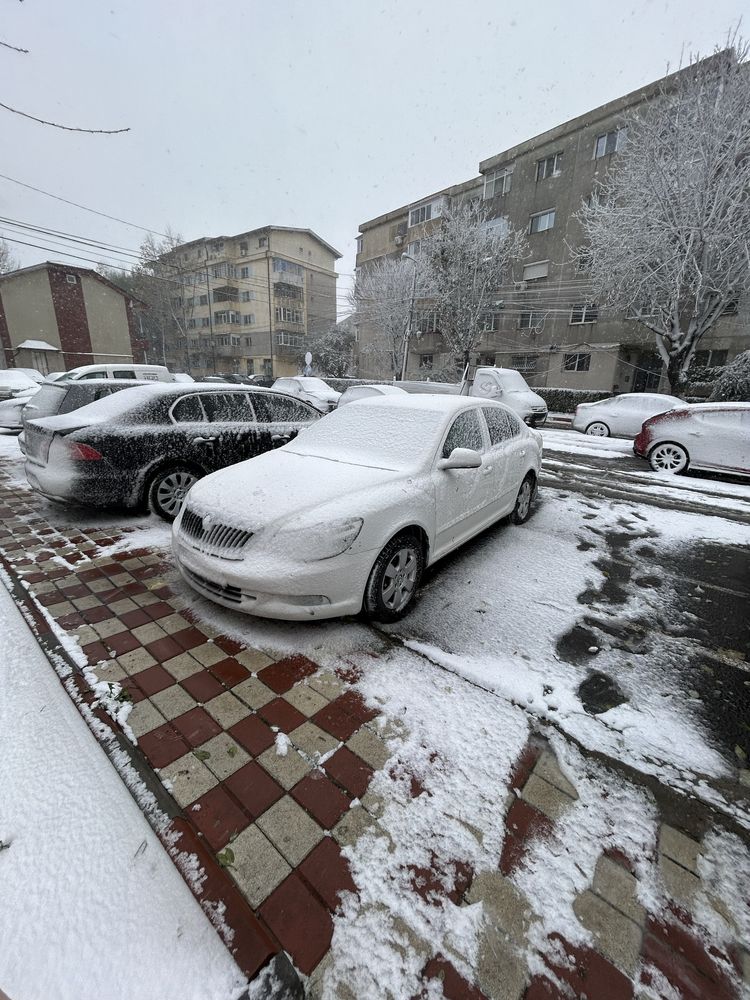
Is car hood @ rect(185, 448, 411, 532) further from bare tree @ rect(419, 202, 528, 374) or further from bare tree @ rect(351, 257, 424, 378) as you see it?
bare tree @ rect(351, 257, 424, 378)

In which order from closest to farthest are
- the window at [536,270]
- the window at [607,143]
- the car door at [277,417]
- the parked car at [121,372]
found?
the car door at [277,417] < the parked car at [121,372] < the window at [607,143] < the window at [536,270]

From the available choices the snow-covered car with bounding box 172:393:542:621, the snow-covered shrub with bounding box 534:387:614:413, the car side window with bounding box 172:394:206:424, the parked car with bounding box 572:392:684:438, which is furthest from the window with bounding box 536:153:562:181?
the car side window with bounding box 172:394:206:424

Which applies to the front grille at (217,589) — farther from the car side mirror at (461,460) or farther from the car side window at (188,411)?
the car side window at (188,411)

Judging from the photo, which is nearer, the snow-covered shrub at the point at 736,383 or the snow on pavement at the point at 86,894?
the snow on pavement at the point at 86,894

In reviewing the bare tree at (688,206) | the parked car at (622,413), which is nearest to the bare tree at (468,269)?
the bare tree at (688,206)

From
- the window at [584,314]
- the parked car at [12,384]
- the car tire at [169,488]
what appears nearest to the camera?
the car tire at [169,488]

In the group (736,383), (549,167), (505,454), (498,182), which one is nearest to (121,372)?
(505,454)

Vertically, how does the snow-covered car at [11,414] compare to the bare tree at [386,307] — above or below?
below

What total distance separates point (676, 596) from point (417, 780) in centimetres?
287

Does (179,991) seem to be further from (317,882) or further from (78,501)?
(78,501)

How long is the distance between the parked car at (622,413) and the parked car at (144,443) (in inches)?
387

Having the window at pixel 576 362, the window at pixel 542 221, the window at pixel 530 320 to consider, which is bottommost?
the window at pixel 576 362

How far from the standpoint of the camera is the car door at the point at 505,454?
4.13 metres

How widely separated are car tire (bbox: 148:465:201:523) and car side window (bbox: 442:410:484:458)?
9.46 ft
